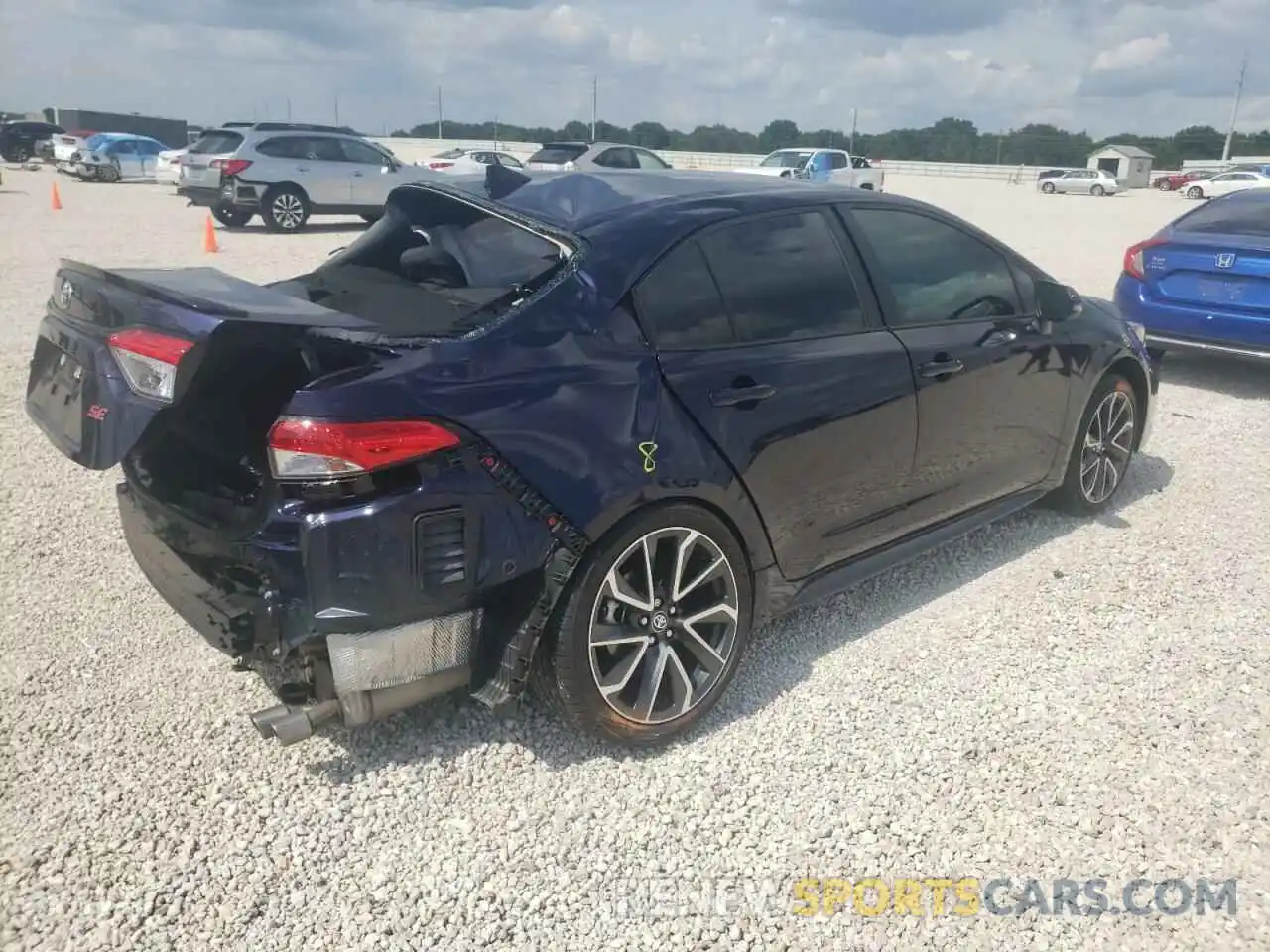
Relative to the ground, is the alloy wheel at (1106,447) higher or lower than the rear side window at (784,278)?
lower

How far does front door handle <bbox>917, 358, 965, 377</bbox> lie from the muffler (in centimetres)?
204

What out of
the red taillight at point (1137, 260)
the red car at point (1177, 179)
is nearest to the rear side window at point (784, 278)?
the red taillight at point (1137, 260)

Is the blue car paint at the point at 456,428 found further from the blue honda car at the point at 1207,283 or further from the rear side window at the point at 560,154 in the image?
the rear side window at the point at 560,154

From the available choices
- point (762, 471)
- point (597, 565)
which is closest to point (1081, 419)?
point (762, 471)

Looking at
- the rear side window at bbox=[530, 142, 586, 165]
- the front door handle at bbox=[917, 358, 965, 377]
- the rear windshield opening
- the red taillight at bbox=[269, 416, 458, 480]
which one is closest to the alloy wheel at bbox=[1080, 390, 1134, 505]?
the front door handle at bbox=[917, 358, 965, 377]

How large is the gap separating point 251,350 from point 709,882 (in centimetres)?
185

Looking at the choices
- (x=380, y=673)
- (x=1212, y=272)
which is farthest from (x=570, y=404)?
(x=1212, y=272)

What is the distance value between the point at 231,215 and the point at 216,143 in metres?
2.12

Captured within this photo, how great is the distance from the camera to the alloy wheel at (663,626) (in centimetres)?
296

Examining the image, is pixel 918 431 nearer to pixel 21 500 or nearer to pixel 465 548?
pixel 465 548

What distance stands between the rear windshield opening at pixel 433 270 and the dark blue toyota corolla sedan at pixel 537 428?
0.05 feet

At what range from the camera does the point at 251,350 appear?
104 inches

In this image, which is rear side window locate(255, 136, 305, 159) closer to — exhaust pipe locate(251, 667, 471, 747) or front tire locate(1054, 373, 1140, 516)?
front tire locate(1054, 373, 1140, 516)

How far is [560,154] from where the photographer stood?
82.8 feet
